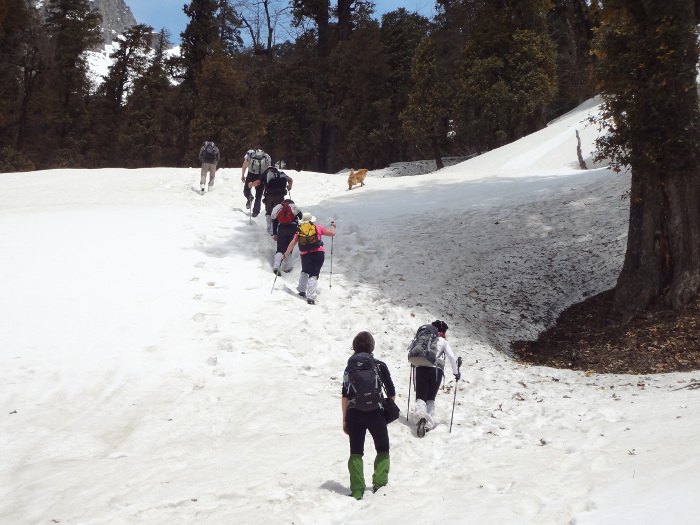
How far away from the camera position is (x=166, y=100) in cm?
4156

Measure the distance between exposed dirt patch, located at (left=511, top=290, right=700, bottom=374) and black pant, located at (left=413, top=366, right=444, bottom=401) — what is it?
330 cm

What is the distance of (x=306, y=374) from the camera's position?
1008 centimetres

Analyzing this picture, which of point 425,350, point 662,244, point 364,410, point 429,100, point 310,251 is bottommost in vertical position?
point 364,410

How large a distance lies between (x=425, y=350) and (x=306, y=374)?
2.37 m

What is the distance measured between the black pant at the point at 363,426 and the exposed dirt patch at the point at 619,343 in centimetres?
507

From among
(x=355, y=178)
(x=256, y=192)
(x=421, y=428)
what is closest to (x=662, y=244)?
(x=421, y=428)

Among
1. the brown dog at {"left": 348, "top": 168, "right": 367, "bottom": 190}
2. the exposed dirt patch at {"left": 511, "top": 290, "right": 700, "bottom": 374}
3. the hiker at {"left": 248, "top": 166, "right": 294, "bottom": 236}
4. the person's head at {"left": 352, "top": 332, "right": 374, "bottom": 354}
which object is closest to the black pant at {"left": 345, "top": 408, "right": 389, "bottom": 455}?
the person's head at {"left": 352, "top": 332, "right": 374, "bottom": 354}

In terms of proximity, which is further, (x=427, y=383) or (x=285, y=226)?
(x=285, y=226)

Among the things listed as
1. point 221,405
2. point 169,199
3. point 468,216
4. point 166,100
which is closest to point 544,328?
point 468,216

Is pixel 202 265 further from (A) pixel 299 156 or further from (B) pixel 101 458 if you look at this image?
(A) pixel 299 156

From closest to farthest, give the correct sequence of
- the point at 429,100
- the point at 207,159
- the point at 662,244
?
1. the point at 662,244
2. the point at 207,159
3. the point at 429,100

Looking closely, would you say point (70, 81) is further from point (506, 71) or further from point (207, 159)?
point (207, 159)

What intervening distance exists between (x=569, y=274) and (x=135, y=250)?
29.2ft

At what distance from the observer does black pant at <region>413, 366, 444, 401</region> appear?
27.8ft
